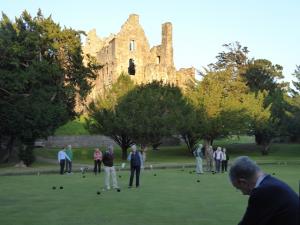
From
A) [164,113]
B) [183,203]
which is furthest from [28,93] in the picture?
[183,203]

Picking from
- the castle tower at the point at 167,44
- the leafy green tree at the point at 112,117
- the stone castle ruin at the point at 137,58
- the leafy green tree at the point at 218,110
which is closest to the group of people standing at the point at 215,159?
the leafy green tree at the point at 112,117

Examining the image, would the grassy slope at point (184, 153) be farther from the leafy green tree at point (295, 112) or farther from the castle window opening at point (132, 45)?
the castle window opening at point (132, 45)

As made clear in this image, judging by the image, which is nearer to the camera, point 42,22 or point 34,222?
point 34,222

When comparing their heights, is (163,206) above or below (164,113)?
below

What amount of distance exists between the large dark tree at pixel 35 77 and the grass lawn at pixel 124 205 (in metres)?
17.6

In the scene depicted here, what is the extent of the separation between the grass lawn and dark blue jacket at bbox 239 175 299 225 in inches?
301

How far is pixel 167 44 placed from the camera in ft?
274

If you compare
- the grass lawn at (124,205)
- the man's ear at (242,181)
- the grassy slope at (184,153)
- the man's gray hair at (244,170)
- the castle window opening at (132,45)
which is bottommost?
the grass lawn at (124,205)

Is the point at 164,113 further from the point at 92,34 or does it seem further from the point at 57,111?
the point at 92,34

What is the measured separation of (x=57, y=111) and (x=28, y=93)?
9.20ft

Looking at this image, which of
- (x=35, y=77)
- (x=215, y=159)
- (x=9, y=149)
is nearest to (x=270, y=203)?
(x=215, y=159)

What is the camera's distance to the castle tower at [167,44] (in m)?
83.6

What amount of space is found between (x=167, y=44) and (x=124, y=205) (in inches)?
2727

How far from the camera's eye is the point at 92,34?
310ft
